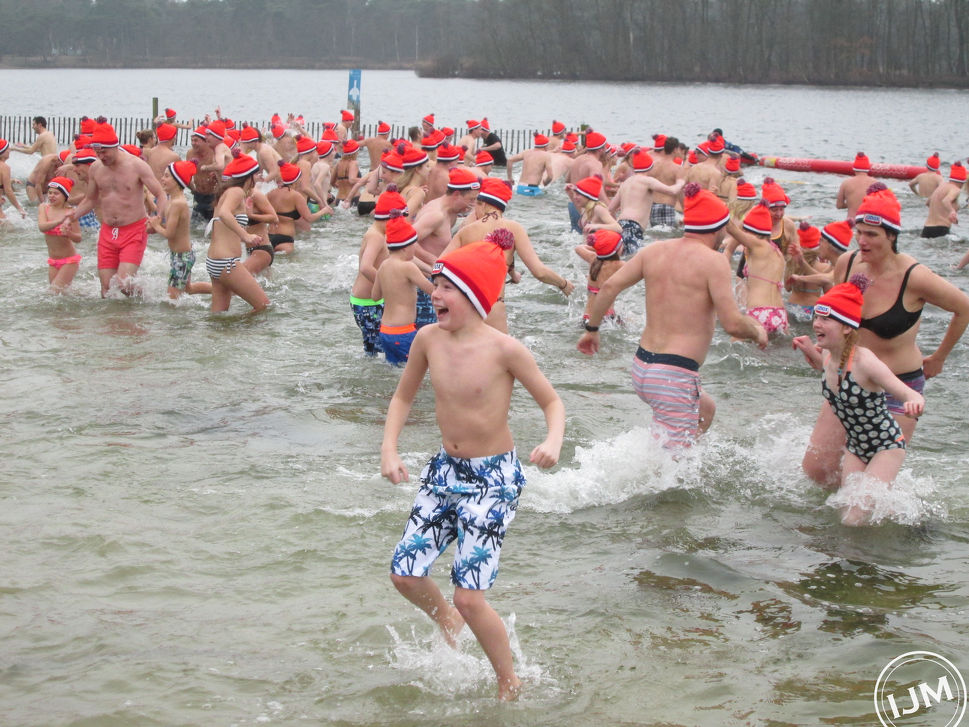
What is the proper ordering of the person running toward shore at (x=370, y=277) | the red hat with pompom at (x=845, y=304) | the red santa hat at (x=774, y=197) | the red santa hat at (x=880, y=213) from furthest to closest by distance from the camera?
the red santa hat at (x=774, y=197) → the person running toward shore at (x=370, y=277) → the red santa hat at (x=880, y=213) → the red hat with pompom at (x=845, y=304)

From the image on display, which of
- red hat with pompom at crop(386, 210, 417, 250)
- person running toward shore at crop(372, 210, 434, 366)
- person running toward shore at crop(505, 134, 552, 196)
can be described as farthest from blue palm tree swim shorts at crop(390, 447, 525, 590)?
person running toward shore at crop(505, 134, 552, 196)

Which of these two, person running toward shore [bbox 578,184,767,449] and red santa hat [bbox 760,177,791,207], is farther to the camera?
red santa hat [bbox 760,177,791,207]

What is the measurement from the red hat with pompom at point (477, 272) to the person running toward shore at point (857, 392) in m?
2.05

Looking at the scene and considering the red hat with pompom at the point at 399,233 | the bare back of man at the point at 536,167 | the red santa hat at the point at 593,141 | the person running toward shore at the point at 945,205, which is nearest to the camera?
the red hat with pompom at the point at 399,233

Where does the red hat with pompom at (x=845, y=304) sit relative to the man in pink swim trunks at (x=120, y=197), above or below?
below

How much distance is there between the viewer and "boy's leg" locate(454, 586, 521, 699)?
415cm

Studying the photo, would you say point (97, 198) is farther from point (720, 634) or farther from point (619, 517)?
point (720, 634)

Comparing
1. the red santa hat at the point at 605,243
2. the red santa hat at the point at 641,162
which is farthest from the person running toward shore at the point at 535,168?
the red santa hat at the point at 605,243

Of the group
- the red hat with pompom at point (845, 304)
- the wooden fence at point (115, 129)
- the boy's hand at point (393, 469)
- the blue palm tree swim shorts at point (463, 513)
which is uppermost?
the wooden fence at point (115, 129)

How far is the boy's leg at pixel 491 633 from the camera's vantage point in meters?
4.15

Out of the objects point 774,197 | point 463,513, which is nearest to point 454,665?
point 463,513

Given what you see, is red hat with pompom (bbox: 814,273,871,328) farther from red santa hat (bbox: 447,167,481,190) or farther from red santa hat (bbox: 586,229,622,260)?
red santa hat (bbox: 586,229,622,260)

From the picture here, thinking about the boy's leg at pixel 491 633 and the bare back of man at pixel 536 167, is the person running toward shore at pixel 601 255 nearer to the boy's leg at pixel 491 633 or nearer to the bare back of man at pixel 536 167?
the boy's leg at pixel 491 633

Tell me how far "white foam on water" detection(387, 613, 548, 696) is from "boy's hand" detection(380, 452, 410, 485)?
81cm
